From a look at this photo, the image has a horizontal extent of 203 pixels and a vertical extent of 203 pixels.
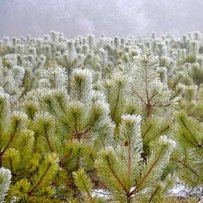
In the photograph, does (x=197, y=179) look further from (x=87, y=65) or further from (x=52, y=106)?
(x=87, y=65)

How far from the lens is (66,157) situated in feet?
8.89

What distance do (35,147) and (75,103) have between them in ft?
1.40

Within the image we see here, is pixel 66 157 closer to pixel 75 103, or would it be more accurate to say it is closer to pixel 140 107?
pixel 75 103

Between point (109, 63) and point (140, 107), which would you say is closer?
point (140, 107)

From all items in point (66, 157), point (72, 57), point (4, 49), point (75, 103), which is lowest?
point (66, 157)

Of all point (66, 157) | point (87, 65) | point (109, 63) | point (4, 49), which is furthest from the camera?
point (4, 49)

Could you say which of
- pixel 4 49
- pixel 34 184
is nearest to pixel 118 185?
pixel 34 184

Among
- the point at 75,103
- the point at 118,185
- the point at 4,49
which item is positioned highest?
the point at 4,49

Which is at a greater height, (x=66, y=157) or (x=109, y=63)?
(x=109, y=63)

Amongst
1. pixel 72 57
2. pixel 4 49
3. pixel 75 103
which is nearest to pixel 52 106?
pixel 75 103

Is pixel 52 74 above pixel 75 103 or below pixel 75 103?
above

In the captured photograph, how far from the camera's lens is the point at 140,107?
315cm

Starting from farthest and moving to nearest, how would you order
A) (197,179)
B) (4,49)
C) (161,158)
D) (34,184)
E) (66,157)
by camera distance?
1. (4,49)
2. (197,179)
3. (66,157)
4. (34,184)
5. (161,158)

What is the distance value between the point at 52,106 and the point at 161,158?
3.04ft
